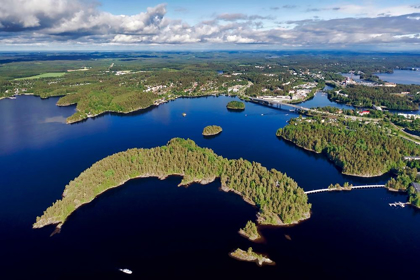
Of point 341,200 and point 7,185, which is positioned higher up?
point 341,200

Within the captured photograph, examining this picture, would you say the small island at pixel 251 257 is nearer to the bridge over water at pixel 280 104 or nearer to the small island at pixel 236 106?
the bridge over water at pixel 280 104

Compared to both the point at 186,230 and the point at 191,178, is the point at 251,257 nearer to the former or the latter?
the point at 186,230

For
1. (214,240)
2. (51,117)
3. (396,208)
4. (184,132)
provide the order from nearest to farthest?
(214,240) → (396,208) → (184,132) → (51,117)

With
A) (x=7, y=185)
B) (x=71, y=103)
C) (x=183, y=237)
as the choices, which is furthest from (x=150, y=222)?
(x=71, y=103)

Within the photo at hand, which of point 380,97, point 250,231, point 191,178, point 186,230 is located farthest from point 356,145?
point 380,97

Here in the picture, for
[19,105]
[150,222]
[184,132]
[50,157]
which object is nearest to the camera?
[150,222]

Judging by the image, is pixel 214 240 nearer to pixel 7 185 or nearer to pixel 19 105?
pixel 7 185

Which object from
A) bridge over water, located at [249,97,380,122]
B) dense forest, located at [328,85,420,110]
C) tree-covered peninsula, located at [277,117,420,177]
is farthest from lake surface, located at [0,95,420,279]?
dense forest, located at [328,85,420,110]
